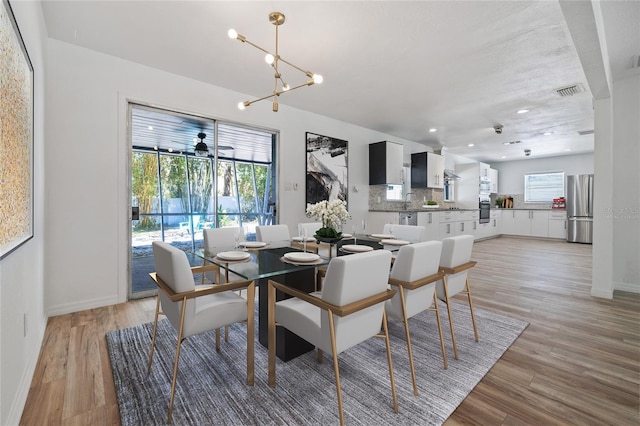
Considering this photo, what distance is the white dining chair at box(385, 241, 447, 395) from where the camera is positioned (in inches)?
66.4

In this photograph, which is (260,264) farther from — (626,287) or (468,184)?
(468,184)

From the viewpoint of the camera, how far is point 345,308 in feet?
4.23

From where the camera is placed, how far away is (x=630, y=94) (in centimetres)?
349

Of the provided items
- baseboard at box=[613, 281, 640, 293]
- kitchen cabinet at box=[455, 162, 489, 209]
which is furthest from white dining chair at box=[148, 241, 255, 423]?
kitchen cabinet at box=[455, 162, 489, 209]

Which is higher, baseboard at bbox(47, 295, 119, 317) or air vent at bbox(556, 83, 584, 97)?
air vent at bbox(556, 83, 584, 97)

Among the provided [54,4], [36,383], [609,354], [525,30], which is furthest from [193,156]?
[609,354]

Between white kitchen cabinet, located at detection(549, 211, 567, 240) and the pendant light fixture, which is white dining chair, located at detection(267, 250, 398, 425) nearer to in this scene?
the pendant light fixture

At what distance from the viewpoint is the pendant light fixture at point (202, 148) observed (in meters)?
3.85

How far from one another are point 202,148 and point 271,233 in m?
1.74

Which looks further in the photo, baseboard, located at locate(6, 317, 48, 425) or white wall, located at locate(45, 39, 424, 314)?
white wall, located at locate(45, 39, 424, 314)

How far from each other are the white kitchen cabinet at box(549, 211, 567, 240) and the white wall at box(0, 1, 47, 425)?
10.8m

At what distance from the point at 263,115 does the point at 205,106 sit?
82cm

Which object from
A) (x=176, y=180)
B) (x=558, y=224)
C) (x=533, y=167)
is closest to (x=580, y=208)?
(x=558, y=224)

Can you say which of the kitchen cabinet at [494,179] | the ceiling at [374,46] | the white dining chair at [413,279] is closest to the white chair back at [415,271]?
the white dining chair at [413,279]
